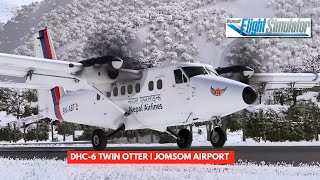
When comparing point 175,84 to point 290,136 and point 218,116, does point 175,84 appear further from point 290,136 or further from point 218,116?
point 290,136

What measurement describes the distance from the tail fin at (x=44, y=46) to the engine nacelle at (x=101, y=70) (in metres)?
7.96

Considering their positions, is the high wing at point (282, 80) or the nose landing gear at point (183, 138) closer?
the nose landing gear at point (183, 138)

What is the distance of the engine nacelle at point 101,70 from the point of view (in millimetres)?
21766

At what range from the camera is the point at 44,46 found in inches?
1185

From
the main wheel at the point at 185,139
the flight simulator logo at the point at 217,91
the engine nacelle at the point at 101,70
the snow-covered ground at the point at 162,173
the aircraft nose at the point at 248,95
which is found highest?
the engine nacelle at the point at 101,70

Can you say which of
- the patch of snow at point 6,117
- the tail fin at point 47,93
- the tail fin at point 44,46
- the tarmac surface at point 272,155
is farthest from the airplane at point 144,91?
the patch of snow at point 6,117

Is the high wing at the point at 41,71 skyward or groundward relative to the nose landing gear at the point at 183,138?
skyward

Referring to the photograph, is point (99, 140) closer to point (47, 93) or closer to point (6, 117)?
point (47, 93)

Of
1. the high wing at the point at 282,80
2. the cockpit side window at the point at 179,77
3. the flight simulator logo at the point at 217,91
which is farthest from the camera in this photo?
the high wing at the point at 282,80

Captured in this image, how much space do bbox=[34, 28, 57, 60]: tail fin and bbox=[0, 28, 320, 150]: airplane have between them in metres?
4.46

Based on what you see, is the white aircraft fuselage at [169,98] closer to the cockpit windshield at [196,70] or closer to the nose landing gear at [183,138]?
the cockpit windshield at [196,70]

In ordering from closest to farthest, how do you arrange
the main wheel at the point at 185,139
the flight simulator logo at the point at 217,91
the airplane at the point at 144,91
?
1. the flight simulator logo at the point at 217,91
2. the airplane at the point at 144,91
3. the main wheel at the point at 185,139

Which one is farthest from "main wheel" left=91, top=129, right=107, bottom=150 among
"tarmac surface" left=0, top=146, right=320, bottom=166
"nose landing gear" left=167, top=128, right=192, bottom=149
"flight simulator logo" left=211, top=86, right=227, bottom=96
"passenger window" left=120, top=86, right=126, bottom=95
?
"flight simulator logo" left=211, top=86, right=227, bottom=96

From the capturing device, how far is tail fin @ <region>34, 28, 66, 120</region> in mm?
27594
